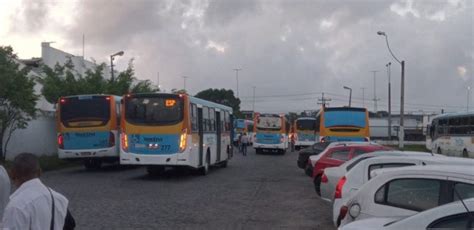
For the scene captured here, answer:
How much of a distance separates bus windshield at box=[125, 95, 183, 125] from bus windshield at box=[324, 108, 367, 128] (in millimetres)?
11433

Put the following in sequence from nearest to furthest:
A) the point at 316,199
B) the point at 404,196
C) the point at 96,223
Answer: the point at 404,196 < the point at 96,223 < the point at 316,199

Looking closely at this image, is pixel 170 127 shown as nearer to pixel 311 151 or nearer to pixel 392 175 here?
pixel 311 151

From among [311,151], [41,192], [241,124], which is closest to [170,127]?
[311,151]

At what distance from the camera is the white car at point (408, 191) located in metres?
7.33

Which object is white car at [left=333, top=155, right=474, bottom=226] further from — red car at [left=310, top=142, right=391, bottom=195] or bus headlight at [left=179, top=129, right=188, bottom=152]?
bus headlight at [left=179, top=129, right=188, bottom=152]

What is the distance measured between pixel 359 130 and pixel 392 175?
79.6ft

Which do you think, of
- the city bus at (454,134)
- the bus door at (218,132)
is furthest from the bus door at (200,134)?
the city bus at (454,134)

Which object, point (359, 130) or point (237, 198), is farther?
point (359, 130)

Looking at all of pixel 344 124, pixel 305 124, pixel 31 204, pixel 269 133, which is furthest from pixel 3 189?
pixel 305 124

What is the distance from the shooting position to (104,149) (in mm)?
26531

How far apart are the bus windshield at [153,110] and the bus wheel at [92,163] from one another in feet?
17.4

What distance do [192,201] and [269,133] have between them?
115 feet

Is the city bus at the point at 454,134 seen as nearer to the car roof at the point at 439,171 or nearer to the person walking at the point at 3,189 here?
the car roof at the point at 439,171

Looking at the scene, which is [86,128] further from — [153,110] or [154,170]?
[153,110]
